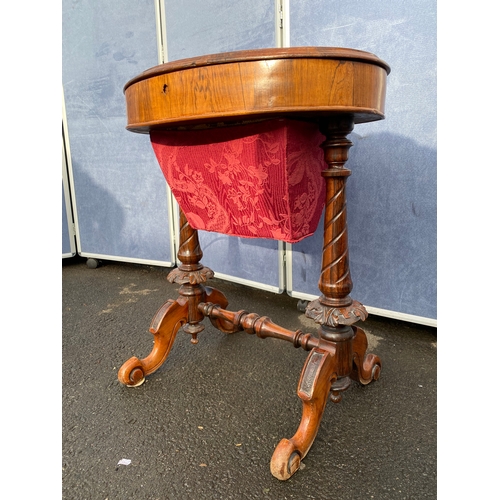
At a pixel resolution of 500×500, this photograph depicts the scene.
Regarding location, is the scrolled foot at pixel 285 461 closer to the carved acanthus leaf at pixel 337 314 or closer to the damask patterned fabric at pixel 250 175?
the carved acanthus leaf at pixel 337 314

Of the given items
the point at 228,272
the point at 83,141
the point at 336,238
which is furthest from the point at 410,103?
the point at 83,141

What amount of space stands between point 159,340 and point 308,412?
627mm

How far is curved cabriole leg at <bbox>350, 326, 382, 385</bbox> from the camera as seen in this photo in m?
1.24

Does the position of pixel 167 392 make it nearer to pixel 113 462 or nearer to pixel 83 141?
pixel 113 462

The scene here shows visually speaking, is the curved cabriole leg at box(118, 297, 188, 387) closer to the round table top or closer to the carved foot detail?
the carved foot detail

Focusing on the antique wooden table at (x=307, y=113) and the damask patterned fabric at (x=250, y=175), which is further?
the damask patterned fabric at (x=250, y=175)

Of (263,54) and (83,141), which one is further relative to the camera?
(83,141)

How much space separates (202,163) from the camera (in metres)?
1.15

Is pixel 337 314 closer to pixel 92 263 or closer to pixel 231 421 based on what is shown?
pixel 231 421

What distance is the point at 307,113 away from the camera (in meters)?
0.88

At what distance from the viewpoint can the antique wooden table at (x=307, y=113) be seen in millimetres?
827

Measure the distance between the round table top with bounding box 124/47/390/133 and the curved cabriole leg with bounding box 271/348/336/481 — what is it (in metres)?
0.64

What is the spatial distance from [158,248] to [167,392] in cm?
141

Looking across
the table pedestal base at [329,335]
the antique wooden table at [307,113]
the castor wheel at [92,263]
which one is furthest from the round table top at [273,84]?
the castor wheel at [92,263]
